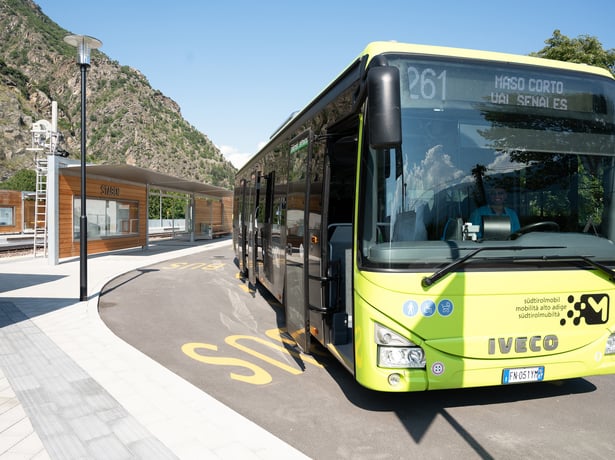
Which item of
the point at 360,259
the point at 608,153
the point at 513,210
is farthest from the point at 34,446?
the point at 608,153

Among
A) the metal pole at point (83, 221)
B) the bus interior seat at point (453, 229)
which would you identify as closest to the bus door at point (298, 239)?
the bus interior seat at point (453, 229)

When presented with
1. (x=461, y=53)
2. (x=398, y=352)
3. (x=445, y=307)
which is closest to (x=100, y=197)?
(x=461, y=53)

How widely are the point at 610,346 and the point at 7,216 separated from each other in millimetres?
38329

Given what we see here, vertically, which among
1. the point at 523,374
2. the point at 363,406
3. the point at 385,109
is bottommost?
the point at 363,406

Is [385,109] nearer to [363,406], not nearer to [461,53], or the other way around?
[461,53]

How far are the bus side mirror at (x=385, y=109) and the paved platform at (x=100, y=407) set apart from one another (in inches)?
94.2

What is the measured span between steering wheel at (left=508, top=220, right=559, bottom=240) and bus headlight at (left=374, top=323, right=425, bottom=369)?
1251 mm

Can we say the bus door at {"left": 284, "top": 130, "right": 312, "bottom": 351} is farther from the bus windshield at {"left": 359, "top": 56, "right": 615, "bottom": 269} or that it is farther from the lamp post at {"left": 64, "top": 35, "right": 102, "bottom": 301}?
the lamp post at {"left": 64, "top": 35, "right": 102, "bottom": 301}

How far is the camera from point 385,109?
3492 millimetres

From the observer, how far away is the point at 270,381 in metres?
5.14

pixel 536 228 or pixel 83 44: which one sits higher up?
pixel 83 44

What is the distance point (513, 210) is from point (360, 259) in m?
1.41

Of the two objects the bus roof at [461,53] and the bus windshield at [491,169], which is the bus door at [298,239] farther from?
the bus roof at [461,53]

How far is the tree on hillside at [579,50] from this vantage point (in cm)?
2003
